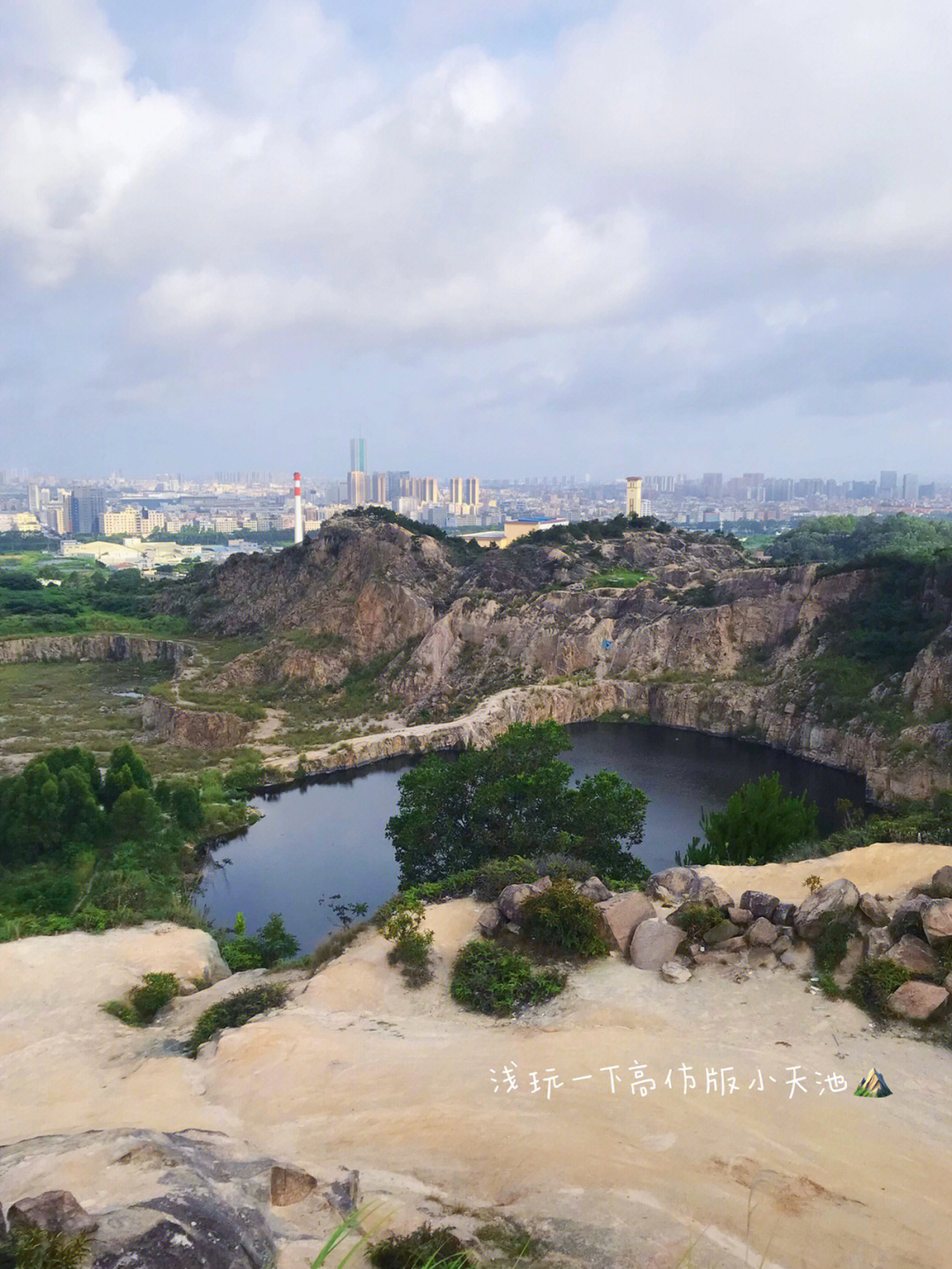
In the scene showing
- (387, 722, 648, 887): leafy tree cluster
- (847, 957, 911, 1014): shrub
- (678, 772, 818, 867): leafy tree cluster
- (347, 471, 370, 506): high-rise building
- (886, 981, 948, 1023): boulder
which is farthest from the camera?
(347, 471, 370, 506): high-rise building

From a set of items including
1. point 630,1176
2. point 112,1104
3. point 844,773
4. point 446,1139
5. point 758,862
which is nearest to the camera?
point 630,1176

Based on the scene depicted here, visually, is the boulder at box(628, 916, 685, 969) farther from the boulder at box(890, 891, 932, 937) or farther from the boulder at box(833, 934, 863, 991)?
the boulder at box(890, 891, 932, 937)

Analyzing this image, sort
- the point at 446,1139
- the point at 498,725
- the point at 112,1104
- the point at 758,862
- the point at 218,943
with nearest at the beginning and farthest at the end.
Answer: the point at 446,1139 → the point at 112,1104 → the point at 218,943 → the point at 758,862 → the point at 498,725

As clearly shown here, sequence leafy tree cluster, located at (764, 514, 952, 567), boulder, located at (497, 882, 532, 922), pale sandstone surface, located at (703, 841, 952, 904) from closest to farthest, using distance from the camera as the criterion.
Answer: boulder, located at (497, 882, 532, 922) → pale sandstone surface, located at (703, 841, 952, 904) → leafy tree cluster, located at (764, 514, 952, 567)

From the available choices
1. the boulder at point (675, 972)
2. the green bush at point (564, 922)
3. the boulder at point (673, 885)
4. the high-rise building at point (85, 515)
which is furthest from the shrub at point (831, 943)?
the high-rise building at point (85, 515)

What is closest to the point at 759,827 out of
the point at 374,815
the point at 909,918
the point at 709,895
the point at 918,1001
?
the point at 709,895

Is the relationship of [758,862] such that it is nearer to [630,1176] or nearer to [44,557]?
[630,1176]

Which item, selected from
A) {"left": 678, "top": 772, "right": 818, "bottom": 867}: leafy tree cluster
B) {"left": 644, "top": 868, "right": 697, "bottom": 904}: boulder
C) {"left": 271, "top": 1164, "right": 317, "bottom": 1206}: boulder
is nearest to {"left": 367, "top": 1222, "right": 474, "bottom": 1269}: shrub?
{"left": 271, "top": 1164, "right": 317, "bottom": 1206}: boulder

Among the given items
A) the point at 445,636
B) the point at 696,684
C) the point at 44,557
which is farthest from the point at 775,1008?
the point at 44,557
